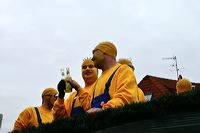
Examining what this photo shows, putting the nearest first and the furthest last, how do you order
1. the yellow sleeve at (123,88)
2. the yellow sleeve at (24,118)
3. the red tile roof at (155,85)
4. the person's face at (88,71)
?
the yellow sleeve at (123,88) → the person's face at (88,71) → the yellow sleeve at (24,118) → the red tile roof at (155,85)

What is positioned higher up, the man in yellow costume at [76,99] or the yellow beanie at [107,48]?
the yellow beanie at [107,48]

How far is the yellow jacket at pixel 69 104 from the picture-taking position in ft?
19.7

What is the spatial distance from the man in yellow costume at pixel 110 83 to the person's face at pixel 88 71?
0.64 metres

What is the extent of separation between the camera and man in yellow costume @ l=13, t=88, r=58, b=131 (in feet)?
25.4

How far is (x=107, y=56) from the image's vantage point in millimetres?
6105

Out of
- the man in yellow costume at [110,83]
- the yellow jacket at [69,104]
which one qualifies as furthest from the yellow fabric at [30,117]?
the man in yellow costume at [110,83]

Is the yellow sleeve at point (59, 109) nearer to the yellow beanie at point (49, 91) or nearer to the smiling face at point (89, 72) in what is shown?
the smiling face at point (89, 72)

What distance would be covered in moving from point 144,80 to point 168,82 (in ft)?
3.66

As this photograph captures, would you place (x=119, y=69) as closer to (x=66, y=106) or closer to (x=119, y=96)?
(x=119, y=96)

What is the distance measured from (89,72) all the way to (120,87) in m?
1.71

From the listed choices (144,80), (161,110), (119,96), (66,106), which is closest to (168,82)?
(144,80)

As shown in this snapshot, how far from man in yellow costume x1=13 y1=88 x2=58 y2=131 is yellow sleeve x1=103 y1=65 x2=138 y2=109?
2456mm

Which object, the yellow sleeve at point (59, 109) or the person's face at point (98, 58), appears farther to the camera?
the yellow sleeve at point (59, 109)

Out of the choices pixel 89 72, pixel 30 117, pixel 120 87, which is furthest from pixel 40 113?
pixel 120 87
